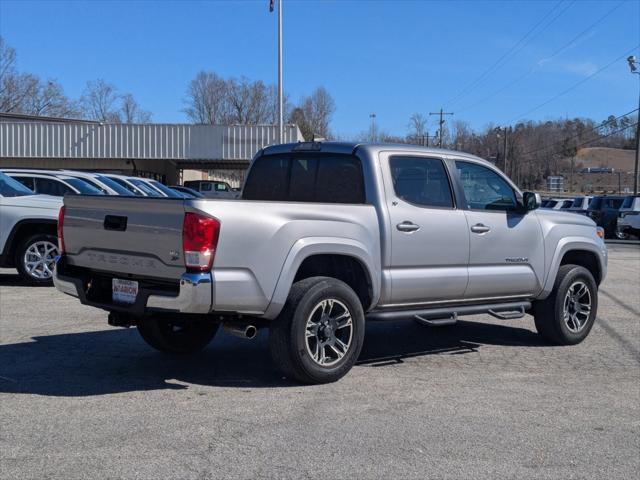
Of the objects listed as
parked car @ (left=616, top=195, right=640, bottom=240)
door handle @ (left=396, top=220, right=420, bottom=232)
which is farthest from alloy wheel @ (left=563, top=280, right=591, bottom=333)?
parked car @ (left=616, top=195, right=640, bottom=240)

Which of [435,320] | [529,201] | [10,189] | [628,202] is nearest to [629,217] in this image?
[628,202]

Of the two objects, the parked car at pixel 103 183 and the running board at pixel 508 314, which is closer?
the running board at pixel 508 314

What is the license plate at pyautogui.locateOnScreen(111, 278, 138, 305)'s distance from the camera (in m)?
5.76

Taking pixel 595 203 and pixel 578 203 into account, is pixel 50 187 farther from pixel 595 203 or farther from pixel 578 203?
pixel 578 203

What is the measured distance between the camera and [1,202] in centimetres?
1105

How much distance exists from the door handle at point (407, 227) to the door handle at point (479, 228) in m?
0.77

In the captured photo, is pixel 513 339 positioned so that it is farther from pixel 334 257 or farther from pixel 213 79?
pixel 213 79

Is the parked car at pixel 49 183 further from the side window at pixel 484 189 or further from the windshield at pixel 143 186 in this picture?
the side window at pixel 484 189

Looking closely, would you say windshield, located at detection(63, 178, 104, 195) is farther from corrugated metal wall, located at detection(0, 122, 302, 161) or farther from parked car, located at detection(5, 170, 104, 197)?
corrugated metal wall, located at detection(0, 122, 302, 161)

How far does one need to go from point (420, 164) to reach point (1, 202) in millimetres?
7122

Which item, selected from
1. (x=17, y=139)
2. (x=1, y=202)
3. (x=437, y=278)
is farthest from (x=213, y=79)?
(x=437, y=278)

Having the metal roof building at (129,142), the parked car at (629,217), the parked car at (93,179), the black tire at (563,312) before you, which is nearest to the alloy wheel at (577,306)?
the black tire at (563,312)

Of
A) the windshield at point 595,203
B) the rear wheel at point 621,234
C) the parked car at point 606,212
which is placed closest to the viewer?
the rear wheel at point 621,234

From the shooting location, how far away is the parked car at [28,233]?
36.2 feet
